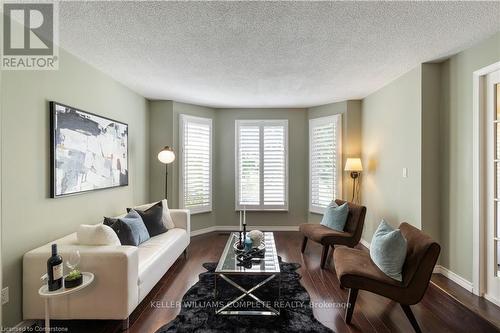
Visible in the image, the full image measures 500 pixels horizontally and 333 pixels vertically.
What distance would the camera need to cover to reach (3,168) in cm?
191

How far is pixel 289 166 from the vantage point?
200 inches

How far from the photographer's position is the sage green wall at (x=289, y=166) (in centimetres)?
508

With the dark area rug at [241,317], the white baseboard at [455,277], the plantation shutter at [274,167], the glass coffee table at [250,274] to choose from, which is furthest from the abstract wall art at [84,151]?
the white baseboard at [455,277]

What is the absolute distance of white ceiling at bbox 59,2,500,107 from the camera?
188 cm

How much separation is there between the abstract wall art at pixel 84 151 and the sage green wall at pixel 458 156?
4.18 meters

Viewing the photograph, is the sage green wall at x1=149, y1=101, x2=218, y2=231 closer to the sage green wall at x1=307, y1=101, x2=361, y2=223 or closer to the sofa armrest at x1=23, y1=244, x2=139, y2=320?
the sofa armrest at x1=23, y1=244, x2=139, y2=320

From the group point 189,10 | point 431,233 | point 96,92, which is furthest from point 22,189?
point 431,233

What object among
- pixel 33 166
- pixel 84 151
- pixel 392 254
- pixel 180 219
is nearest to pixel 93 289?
pixel 33 166

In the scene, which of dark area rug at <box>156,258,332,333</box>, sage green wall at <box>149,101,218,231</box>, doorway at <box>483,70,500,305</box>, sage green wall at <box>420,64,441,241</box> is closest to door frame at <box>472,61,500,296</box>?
A: doorway at <box>483,70,500,305</box>

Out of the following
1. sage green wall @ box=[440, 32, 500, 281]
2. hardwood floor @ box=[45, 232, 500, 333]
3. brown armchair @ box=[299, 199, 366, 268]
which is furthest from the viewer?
brown armchair @ box=[299, 199, 366, 268]

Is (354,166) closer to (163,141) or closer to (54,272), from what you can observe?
(163,141)

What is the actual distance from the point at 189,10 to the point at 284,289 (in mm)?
2850

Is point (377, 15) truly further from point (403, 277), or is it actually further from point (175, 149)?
point (175, 149)

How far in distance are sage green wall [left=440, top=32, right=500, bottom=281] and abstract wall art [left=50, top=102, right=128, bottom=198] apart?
13.7 feet
